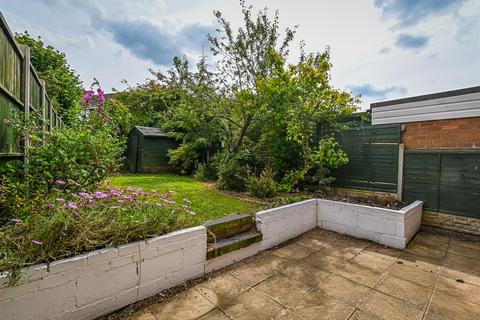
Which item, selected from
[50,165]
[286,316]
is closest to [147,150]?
[50,165]

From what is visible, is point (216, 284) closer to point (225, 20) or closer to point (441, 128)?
point (441, 128)

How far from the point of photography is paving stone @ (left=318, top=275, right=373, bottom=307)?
7.61 ft

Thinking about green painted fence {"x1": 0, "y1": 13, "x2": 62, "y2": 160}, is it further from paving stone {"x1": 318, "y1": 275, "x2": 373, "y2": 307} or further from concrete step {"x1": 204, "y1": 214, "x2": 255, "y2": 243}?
paving stone {"x1": 318, "y1": 275, "x2": 373, "y2": 307}

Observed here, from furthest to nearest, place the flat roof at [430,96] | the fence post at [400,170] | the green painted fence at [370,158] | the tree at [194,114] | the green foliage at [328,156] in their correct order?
1. the tree at [194,114]
2. the green foliage at [328,156]
3. the green painted fence at [370,158]
4. the fence post at [400,170]
5. the flat roof at [430,96]

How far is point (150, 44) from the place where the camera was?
26.8 ft

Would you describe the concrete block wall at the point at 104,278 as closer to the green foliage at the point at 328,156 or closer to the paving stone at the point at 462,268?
the paving stone at the point at 462,268

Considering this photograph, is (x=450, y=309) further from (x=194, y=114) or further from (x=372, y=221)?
(x=194, y=114)

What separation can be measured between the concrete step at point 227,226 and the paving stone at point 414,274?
6.62 feet

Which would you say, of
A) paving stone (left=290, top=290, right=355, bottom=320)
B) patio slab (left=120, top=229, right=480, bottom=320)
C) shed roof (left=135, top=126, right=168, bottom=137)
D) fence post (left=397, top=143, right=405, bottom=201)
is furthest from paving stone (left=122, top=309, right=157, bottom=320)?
shed roof (left=135, top=126, right=168, bottom=137)

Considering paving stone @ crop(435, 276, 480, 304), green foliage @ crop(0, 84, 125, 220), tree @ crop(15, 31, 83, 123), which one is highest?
tree @ crop(15, 31, 83, 123)

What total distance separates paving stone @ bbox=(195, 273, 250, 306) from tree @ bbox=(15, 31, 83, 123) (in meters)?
7.99

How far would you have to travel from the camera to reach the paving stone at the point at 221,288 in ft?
7.48

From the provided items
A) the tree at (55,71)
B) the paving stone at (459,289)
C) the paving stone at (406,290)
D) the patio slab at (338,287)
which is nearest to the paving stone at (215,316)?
the patio slab at (338,287)

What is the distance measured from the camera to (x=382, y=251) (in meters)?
3.60
